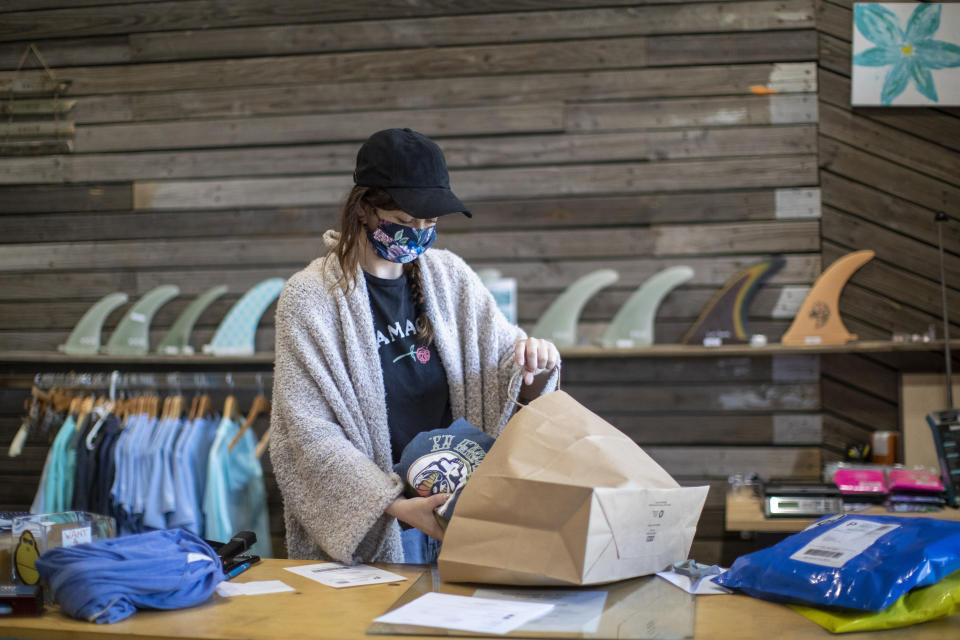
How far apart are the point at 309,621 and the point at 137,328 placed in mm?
3030

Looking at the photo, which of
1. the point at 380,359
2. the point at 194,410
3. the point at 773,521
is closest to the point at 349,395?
the point at 380,359

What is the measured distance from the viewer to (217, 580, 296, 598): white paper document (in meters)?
1.49

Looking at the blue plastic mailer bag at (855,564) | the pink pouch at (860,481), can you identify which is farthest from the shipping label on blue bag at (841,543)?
the pink pouch at (860,481)

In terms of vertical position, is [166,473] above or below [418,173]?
below

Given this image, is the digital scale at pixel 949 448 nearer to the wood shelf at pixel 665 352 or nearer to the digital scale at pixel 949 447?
the digital scale at pixel 949 447

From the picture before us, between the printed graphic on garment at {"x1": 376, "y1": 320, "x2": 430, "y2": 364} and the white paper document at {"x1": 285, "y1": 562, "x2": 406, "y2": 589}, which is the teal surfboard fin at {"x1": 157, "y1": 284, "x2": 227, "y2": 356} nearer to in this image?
the printed graphic on garment at {"x1": 376, "y1": 320, "x2": 430, "y2": 364}

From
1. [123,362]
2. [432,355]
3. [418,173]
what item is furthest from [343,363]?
[123,362]

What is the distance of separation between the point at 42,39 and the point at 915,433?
444cm

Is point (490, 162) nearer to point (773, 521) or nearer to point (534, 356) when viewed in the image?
point (773, 521)

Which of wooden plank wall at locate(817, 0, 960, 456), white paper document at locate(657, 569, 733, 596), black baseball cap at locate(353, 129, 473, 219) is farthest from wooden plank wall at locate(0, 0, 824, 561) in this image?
white paper document at locate(657, 569, 733, 596)

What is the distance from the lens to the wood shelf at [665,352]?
3.44 m

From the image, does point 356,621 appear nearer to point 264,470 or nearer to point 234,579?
point 234,579

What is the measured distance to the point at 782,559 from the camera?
1.37 metres

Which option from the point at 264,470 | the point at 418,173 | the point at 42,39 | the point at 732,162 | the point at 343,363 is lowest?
the point at 264,470
